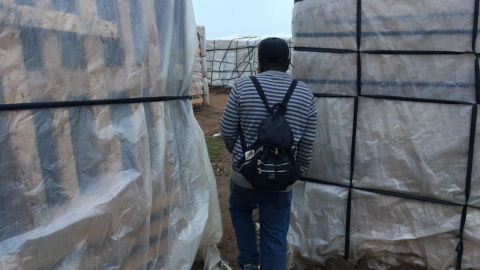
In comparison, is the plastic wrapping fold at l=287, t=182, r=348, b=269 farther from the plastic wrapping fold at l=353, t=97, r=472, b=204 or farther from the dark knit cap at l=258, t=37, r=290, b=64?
the dark knit cap at l=258, t=37, r=290, b=64

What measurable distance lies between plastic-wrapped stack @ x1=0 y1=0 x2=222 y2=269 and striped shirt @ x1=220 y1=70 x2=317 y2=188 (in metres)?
0.37

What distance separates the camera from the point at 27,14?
1.51 metres

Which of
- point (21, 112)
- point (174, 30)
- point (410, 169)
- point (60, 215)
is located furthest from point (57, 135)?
point (410, 169)

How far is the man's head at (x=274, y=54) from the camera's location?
200 centimetres

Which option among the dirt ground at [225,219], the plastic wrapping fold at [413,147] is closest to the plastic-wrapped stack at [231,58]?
the dirt ground at [225,219]

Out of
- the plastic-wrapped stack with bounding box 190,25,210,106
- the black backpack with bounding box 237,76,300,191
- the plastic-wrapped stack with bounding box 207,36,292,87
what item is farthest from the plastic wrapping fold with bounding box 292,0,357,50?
the plastic-wrapped stack with bounding box 207,36,292,87

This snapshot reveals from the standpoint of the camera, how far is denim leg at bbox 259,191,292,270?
2.12m

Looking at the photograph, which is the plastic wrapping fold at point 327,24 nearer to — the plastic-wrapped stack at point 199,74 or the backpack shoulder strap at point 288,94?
the backpack shoulder strap at point 288,94

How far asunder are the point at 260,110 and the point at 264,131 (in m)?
0.13

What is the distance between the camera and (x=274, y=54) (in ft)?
6.59

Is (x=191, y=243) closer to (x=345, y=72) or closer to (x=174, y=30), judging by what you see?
(x=174, y=30)

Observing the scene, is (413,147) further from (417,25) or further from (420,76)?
(417,25)

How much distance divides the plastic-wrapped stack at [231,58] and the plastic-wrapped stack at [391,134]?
12.9 metres

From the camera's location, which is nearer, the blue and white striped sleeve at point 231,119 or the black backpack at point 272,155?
the black backpack at point 272,155
